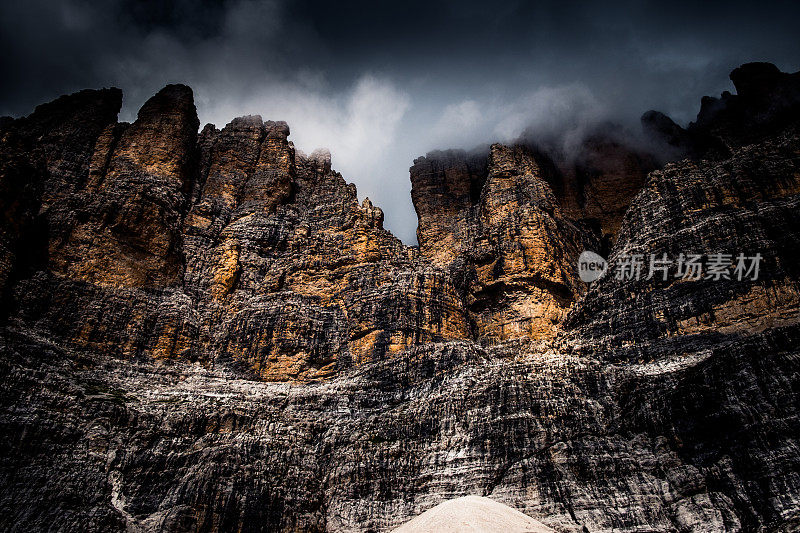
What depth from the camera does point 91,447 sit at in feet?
114

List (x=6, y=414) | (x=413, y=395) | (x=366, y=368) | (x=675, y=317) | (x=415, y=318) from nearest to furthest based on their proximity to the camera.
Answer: (x=6, y=414)
(x=675, y=317)
(x=413, y=395)
(x=366, y=368)
(x=415, y=318)

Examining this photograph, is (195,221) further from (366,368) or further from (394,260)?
(366,368)

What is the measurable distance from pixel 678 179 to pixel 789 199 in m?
8.11

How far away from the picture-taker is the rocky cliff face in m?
30.2

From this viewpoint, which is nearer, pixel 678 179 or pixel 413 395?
pixel 413 395

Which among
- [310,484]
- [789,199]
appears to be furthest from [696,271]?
[310,484]

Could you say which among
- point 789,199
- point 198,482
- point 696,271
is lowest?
point 198,482

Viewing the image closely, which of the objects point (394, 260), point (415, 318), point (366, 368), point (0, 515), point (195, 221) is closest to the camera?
point (0, 515)

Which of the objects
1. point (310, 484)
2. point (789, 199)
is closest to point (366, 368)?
point (310, 484)

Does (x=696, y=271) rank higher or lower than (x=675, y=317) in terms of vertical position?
higher

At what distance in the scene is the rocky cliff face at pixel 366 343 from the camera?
30188 mm

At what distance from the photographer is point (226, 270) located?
52656mm

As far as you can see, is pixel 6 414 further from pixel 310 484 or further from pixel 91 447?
pixel 310 484

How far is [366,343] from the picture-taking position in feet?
149
